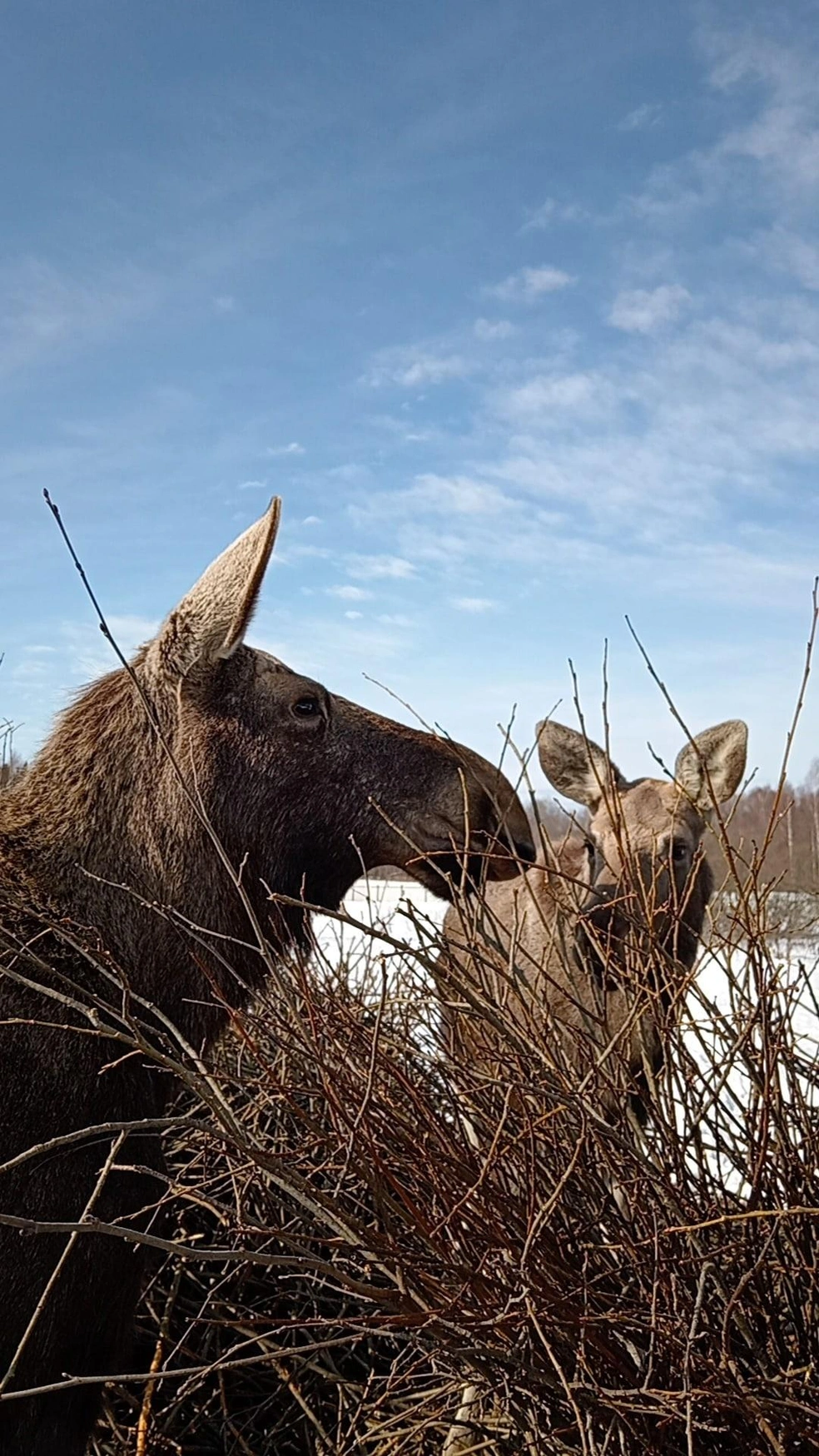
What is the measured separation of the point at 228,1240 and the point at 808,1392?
2.53 meters

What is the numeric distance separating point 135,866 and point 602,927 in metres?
2.34

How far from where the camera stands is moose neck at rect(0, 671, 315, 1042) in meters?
3.31

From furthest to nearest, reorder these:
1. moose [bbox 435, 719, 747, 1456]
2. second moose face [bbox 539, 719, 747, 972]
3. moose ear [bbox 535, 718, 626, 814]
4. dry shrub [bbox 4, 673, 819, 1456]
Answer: moose ear [bbox 535, 718, 626, 814] < second moose face [bbox 539, 719, 747, 972] < moose [bbox 435, 719, 747, 1456] < dry shrub [bbox 4, 673, 819, 1456]

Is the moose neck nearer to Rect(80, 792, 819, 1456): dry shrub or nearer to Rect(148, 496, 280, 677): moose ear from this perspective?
Rect(148, 496, 280, 677): moose ear

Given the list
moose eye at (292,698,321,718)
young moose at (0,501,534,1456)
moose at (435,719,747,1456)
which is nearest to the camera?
moose at (435,719,747,1456)

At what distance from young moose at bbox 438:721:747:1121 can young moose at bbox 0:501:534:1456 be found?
28 cm

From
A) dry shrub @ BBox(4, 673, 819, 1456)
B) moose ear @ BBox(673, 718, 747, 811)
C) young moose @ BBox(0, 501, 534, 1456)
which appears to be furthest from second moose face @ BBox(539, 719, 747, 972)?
dry shrub @ BBox(4, 673, 819, 1456)

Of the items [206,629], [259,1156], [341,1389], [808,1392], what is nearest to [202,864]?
[206,629]

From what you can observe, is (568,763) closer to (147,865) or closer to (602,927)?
(602,927)

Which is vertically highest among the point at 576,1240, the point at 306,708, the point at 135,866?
the point at 306,708

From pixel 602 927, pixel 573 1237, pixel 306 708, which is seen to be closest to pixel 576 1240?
pixel 573 1237

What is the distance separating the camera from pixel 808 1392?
7.08 ft

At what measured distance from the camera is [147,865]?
341 cm

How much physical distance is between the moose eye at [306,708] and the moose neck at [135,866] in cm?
43
